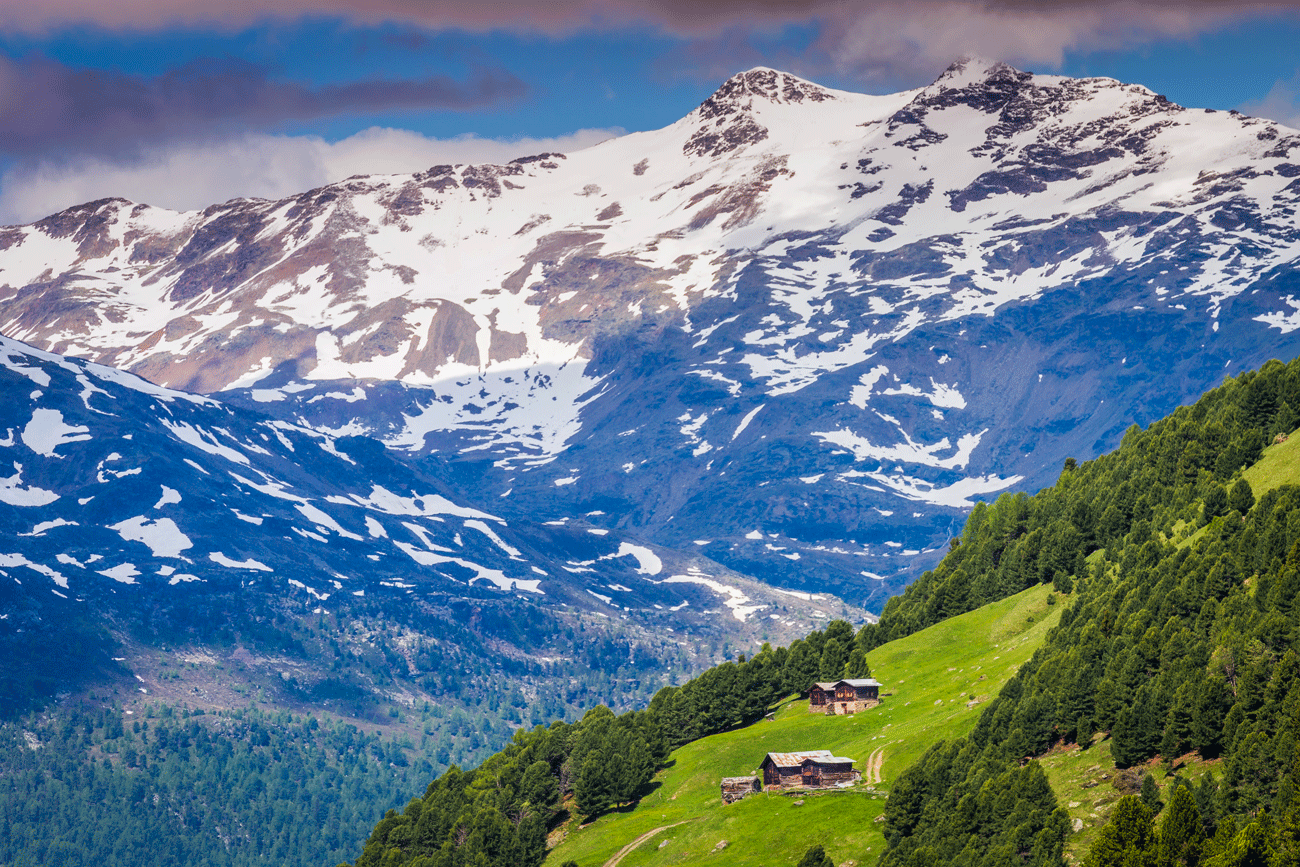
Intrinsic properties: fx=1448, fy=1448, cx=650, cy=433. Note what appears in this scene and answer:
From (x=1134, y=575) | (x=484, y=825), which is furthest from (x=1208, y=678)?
(x=484, y=825)

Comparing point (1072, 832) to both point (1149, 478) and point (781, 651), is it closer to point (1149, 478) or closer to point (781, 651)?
point (1149, 478)

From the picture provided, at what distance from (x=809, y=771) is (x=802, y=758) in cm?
172

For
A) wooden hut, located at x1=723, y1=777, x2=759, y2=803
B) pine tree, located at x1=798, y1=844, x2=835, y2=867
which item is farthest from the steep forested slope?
wooden hut, located at x1=723, y1=777, x2=759, y2=803

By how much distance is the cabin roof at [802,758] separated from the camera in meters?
133

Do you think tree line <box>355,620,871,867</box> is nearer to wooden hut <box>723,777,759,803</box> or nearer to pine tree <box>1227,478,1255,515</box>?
wooden hut <box>723,777,759,803</box>

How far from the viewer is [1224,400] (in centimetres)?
15838

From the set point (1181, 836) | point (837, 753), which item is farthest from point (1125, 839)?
point (837, 753)

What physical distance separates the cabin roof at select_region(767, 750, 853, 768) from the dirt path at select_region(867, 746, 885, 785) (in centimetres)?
197

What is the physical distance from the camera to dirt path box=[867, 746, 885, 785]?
130113mm

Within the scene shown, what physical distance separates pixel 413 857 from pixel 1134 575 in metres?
87.4

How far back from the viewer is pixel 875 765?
440 ft

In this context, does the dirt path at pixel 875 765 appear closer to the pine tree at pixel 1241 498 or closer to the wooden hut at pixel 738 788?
the wooden hut at pixel 738 788

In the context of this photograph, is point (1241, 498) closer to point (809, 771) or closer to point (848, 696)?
point (809, 771)

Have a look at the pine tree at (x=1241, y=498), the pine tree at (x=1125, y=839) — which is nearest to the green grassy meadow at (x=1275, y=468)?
the pine tree at (x=1241, y=498)
